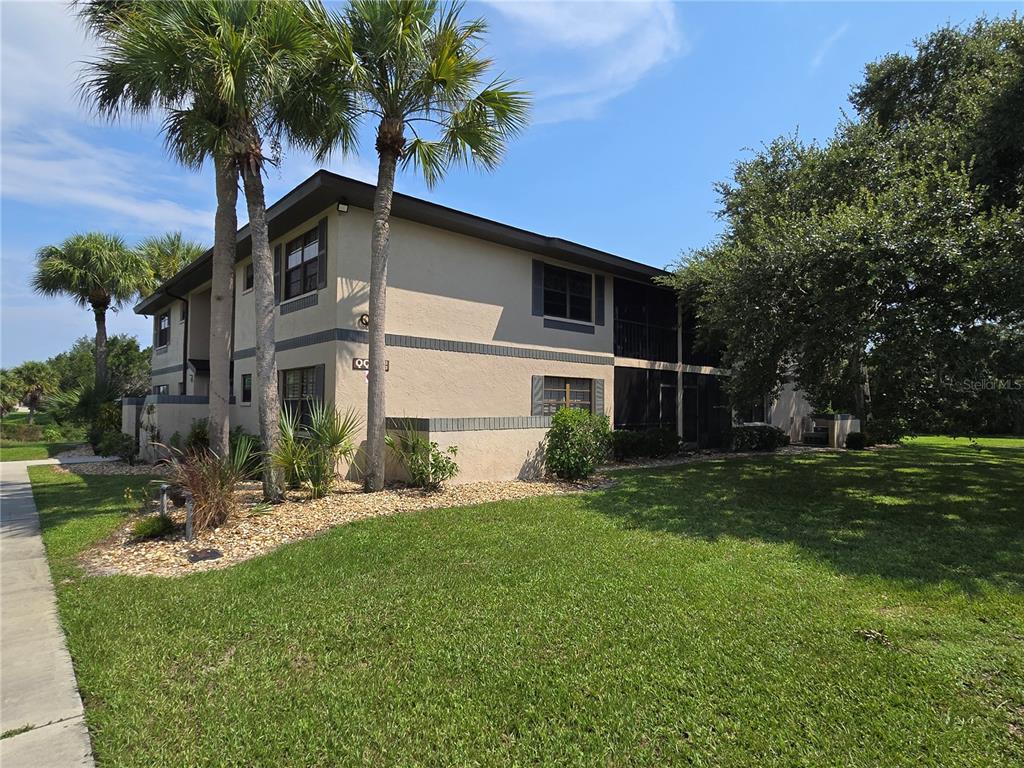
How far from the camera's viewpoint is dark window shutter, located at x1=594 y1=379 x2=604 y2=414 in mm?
15047

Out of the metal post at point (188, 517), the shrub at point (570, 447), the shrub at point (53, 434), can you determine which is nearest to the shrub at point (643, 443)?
the shrub at point (570, 447)

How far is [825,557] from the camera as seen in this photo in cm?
595

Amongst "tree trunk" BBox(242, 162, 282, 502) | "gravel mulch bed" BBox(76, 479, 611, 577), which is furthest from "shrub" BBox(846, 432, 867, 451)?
"tree trunk" BBox(242, 162, 282, 502)

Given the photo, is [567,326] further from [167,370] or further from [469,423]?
[167,370]

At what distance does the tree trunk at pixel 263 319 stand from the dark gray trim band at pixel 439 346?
208 centimetres

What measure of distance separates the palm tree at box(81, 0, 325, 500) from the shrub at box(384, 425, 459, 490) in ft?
7.78

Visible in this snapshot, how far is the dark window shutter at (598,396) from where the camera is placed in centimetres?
1505

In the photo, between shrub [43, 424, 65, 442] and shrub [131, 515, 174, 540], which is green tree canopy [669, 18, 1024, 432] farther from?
shrub [43, 424, 65, 442]

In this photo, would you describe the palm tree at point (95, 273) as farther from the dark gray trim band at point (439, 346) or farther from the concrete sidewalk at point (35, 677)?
the concrete sidewalk at point (35, 677)

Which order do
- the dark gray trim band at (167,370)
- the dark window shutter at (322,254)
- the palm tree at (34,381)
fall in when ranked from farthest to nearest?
the palm tree at (34,381) < the dark gray trim band at (167,370) < the dark window shutter at (322,254)

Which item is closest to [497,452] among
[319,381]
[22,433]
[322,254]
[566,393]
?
[319,381]

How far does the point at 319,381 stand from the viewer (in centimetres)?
1108

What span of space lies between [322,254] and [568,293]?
22.3ft

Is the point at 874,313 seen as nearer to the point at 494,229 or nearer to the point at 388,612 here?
the point at 494,229
